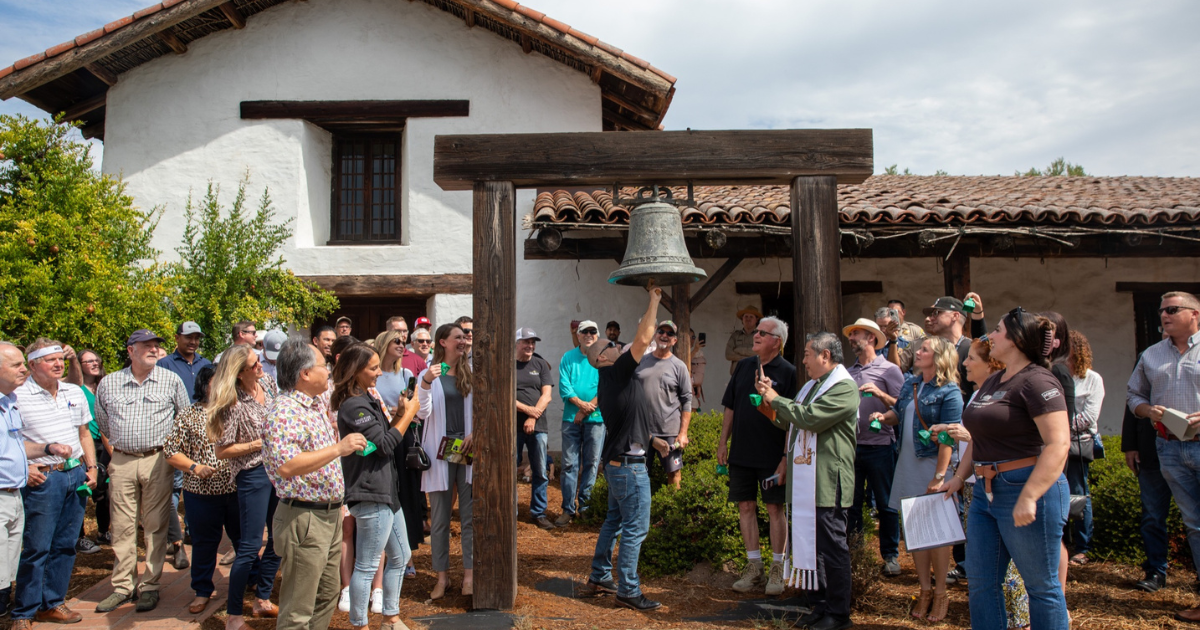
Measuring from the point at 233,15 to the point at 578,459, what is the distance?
7223 millimetres

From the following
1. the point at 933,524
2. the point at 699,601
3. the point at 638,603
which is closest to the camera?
the point at 933,524

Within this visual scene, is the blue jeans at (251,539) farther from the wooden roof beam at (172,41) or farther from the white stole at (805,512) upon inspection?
the wooden roof beam at (172,41)

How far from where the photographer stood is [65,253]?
786cm

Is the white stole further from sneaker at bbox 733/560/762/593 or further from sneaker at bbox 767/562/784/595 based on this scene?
sneaker at bbox 733/560/762/593

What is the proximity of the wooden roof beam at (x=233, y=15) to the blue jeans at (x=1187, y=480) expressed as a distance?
10.6 metres

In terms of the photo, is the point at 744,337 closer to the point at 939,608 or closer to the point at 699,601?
the point at 699,601

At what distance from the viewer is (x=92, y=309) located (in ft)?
24.9

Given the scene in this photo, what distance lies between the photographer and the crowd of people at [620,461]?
3.63m

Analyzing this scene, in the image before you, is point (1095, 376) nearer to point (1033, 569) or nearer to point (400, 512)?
point (1033, 569)

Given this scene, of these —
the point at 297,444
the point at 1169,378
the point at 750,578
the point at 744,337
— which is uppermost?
the point at 744,337

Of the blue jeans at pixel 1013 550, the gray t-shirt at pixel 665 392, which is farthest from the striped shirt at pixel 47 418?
the blue jeans at pixel 1013 550

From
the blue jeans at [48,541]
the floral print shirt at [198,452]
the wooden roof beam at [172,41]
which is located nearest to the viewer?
the blue jeans at [48,541]

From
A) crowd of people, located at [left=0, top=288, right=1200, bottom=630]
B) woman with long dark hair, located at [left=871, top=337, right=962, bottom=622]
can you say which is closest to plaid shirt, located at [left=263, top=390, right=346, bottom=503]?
crowd of people, located at [left=0, top=288, right=1200, bottom=630]

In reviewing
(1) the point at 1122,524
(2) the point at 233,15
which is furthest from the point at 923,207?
(2) the point at 233,15
